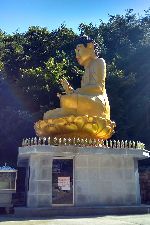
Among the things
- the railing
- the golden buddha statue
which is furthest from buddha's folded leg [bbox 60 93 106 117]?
the railing

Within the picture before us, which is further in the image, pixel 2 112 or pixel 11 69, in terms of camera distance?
pixel 11 69

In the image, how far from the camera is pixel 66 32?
25.6 m

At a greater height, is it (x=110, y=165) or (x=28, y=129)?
Answer: (x=28, y=129)

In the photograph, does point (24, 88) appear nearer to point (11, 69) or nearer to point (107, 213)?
point (11, 69)

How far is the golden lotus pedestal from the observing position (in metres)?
9.52

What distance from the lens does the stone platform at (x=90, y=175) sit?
8.52 m

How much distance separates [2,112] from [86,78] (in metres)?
7.86

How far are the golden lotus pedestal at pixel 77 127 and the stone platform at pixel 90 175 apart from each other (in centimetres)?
90

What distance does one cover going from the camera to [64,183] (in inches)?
341

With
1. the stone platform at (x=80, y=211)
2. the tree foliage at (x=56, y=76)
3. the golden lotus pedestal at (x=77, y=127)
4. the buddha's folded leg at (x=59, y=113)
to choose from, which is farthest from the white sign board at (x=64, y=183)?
the tree foliage at (x=56, y=76)

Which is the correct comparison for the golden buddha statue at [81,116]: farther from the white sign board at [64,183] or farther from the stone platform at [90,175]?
the white sign board at [64,183]

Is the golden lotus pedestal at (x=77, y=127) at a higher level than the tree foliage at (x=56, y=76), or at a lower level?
lower

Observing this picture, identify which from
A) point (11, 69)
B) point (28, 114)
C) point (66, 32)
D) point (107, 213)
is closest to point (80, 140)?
point (107, 213)

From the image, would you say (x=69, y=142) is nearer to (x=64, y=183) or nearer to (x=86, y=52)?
(x=64, y=183)
